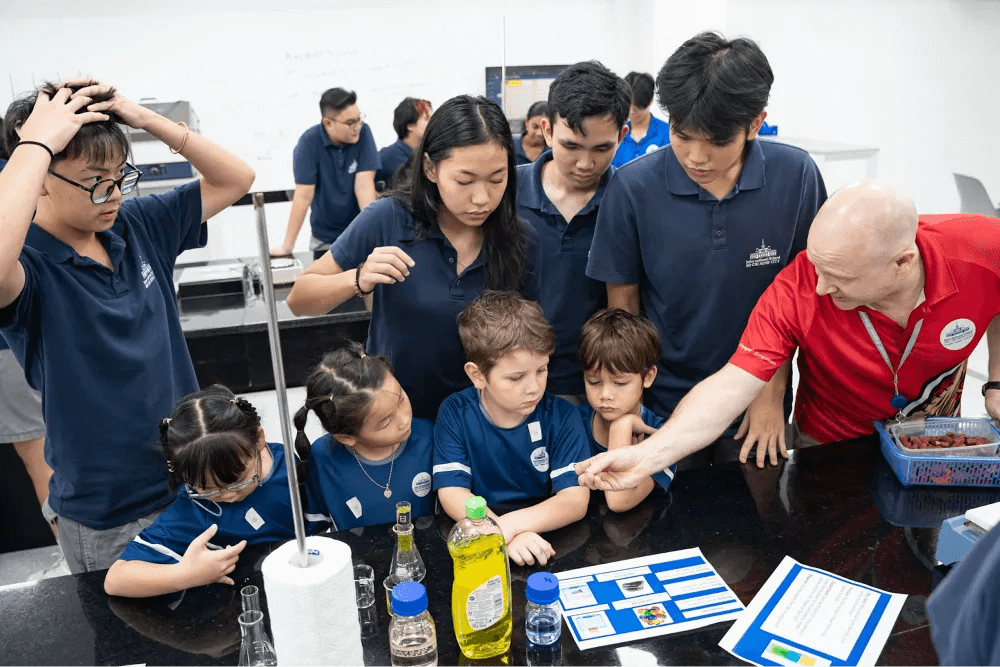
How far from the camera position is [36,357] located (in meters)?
1.53

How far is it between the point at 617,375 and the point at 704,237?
434mm

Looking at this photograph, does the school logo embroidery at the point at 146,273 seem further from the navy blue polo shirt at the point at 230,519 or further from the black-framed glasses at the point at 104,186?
the navy blue polo shirt at the point at 230,519

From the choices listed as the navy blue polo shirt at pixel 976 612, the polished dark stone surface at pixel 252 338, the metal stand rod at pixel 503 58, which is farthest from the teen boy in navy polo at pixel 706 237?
the metal stand rod at pixel 503 58

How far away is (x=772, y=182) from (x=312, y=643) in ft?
5.12

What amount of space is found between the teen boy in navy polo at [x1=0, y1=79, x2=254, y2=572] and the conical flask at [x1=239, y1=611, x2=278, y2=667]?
0.70 meters

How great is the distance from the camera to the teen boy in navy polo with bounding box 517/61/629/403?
6.22ft

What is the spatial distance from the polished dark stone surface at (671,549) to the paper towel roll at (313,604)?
1.23 ft

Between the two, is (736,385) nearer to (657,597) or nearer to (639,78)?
(657,597)

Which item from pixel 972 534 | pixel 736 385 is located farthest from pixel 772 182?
pixel 972 534

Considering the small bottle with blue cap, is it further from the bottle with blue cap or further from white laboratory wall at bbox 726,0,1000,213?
white laboratory wall at bbox 726,0,1000,213

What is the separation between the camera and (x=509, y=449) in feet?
5.41

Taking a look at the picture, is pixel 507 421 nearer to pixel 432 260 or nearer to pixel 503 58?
pixel 432 260

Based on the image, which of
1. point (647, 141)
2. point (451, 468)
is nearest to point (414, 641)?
point (451, 468)

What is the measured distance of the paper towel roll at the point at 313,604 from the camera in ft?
2.47
